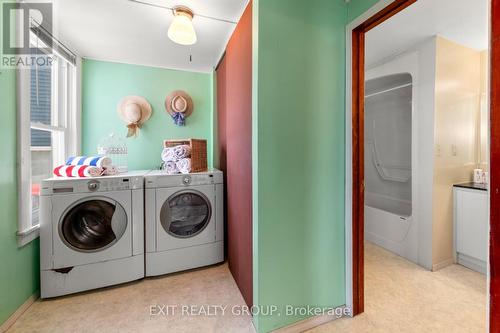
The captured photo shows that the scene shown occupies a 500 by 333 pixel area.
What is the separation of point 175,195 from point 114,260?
75 centimetres

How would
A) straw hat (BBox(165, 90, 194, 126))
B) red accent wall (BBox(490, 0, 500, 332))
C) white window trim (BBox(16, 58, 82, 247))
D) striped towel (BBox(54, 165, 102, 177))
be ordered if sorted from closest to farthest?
red accent wall (BBox(490, 0, 500, 332)) < white window trim (BBox(16, 58, 82, 247)) < striped towel (BBox(54, 165, 102, 177)) < straw hat (BBox(165, 90, 194, 126))

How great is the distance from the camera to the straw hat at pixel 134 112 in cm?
249

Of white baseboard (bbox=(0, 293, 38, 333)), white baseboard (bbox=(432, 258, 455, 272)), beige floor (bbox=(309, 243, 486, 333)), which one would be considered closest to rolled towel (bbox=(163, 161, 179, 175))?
white baseboard (bbox=(0, 293, 38, 333))

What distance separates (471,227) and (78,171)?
12.4 ft

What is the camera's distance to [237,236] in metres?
1.79

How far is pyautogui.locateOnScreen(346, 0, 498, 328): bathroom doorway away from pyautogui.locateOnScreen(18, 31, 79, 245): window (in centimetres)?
242

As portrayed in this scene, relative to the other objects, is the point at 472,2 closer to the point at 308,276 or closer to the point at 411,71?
the point at 411,71

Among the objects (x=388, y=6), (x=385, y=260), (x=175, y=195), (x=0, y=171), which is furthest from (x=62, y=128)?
(x=385, y=260)

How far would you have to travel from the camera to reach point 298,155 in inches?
53.4

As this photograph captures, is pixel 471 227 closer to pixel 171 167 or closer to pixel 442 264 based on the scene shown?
pixel 442 264

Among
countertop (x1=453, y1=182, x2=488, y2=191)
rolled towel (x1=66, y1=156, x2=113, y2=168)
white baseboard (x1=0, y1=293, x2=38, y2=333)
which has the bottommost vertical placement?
white baseboard (x1=0, y1=293, x2=38, y2=333)

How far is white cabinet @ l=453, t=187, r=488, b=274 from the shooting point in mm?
1962

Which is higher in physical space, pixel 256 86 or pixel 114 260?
pixel 256 86

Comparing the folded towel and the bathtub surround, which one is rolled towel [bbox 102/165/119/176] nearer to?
the folded towel
